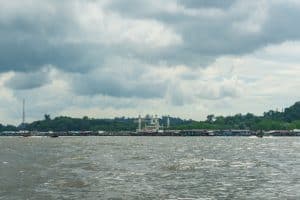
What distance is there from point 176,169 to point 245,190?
24459 millimetres

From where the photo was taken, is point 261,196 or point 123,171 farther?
point 123,171

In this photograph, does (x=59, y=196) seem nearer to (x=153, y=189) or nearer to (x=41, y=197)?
(x=41, y=197)

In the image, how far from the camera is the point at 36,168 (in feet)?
250

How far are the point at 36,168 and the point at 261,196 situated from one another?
36.9 meters

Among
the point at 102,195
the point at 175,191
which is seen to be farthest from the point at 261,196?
the point at 102,195

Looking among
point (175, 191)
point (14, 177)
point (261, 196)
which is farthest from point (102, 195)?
point (14, 177)

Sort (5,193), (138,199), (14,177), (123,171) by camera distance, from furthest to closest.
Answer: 1. (123,171)
2. (14,177)
3. (5,193)
4. (138,199)

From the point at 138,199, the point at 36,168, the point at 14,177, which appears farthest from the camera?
the point at 36,168

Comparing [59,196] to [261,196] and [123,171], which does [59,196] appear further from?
[123,171]

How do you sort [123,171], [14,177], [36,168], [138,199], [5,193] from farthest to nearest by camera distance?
[36,168] < [123,171] < [14,177] < [5,193] < [138,199]

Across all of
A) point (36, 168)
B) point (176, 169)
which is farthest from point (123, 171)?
point (36, 168)

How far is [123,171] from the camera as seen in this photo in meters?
70.9

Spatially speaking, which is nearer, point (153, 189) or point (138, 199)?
point (138, 199)

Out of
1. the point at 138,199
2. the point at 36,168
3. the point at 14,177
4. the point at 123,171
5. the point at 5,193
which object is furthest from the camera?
the point at 36,168
